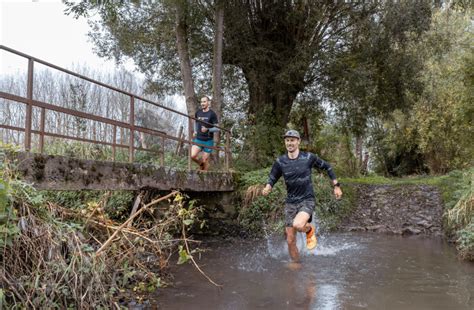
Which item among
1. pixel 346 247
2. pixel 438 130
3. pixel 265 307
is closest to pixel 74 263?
pixel 265 307

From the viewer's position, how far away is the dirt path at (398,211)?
1158 centimetres

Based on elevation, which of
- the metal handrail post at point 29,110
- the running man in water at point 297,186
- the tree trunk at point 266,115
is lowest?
the running man in water at point 297,186

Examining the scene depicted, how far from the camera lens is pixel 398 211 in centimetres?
1255

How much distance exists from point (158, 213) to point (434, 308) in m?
7.29

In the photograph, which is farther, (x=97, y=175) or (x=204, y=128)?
(x=204, y=128)

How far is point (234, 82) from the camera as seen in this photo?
16.7 m

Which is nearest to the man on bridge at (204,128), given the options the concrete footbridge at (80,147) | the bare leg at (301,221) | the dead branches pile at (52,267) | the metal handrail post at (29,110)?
the concrete footbridge at (80,147)

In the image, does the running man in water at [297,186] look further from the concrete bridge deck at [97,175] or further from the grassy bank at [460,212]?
the grassy bank at [460,212]

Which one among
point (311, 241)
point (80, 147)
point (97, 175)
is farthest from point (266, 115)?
point (97, 175)

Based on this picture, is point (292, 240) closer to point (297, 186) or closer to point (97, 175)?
point (297, 186)

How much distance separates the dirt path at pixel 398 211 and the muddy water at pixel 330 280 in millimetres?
2601

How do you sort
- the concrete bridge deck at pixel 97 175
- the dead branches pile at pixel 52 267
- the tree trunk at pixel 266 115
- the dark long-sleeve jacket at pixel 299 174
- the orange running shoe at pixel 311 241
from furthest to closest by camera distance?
the tree trunk at pixel 266 115
the dark long-sleeve jacket at pixel 299 174
the orange running shoe at pixel 311 241
the concrete bridge deck at pixel 97 175
the dead branches pile at pixel 52 267

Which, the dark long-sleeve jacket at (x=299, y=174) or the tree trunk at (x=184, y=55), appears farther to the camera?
the tree trunk at (x=184, y=55)

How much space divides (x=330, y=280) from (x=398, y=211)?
7.54 m
